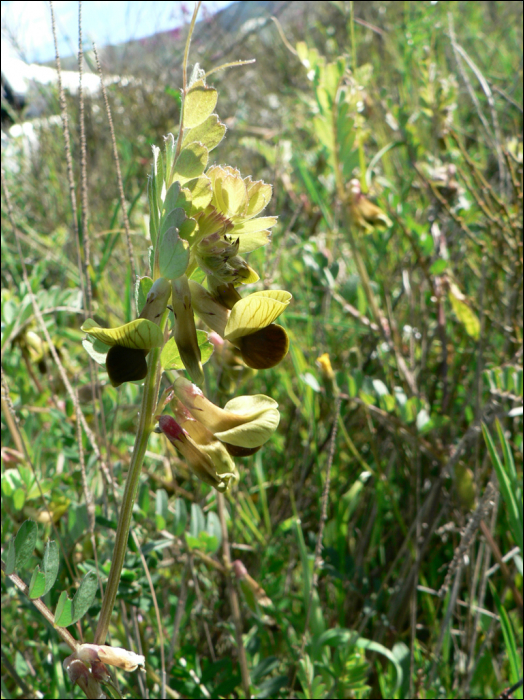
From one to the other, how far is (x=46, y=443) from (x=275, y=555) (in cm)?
54

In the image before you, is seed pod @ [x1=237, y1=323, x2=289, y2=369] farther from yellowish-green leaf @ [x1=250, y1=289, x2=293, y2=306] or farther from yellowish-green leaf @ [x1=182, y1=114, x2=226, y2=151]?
yellowish-green leaf @ [x1=182, y1=114, x2=226, y2=151]

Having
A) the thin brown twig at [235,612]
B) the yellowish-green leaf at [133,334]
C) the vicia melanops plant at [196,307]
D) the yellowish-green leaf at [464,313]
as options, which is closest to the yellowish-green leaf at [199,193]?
the vicia melanops plant at [196,307]

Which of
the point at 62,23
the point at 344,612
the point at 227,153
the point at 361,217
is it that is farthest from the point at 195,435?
the point at 227,153

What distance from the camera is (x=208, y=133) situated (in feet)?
1.60

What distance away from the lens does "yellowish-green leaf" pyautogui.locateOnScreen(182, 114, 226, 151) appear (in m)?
0.48

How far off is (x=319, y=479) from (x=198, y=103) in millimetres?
898

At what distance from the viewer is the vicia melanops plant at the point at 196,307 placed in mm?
448

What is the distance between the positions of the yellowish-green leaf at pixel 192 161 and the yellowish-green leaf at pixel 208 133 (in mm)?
27

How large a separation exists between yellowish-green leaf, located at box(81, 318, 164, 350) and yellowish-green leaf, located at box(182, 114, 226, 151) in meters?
0.17

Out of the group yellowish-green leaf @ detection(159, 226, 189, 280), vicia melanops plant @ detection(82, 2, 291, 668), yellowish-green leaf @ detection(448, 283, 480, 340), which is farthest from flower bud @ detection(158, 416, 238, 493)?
yellowish-green leaf @ detection(448, 283, 480, 340)

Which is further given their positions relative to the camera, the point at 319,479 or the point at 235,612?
the point at 319,479

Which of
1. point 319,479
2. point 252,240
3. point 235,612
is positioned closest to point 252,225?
point 252,240

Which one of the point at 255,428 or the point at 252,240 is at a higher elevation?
the point at 252,240

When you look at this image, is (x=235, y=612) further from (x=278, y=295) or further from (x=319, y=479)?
(x=278, y=295)
